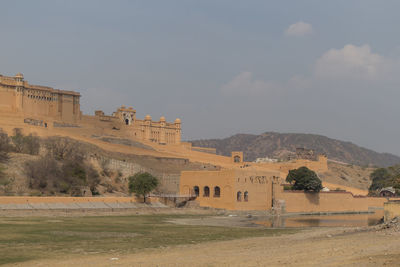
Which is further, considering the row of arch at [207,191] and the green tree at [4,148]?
the row of arch at [207,191]

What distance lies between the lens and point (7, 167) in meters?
47.4

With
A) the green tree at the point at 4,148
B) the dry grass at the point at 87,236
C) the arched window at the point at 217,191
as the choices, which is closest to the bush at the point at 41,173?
the green tree at the point at 4,148

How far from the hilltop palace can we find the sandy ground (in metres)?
51.3

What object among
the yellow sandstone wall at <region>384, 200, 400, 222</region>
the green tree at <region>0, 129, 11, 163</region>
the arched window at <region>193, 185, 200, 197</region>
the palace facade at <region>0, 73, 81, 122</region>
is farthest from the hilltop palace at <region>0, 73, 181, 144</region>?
the yellow sandstone wall at <region>384, 200, 400, 222</region>

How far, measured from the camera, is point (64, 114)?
7656cm

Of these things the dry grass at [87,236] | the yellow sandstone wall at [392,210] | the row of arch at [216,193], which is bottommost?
the dry grass at [87,236]

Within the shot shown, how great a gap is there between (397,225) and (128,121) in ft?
223

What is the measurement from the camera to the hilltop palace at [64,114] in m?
70.1

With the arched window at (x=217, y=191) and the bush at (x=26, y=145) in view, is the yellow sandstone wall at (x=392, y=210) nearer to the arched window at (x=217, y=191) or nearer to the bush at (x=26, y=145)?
the arched window at (x=217, y=191)

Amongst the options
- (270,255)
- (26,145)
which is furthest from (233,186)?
(270,255)

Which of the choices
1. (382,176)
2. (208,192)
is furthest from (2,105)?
(382,176)

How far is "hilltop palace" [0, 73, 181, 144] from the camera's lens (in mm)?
70062

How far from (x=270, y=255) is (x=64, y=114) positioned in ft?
201

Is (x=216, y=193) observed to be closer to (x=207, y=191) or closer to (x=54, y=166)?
(x=207, y=191)
